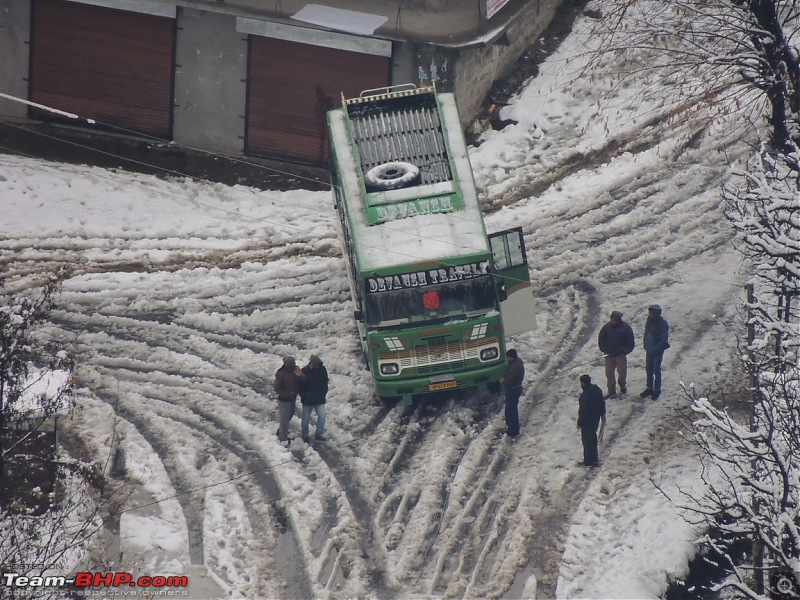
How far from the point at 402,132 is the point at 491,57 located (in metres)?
7.45

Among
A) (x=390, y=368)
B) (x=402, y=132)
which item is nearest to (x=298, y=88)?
(x=402, y=132)

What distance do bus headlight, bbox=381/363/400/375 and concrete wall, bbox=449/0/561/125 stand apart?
30.1ft

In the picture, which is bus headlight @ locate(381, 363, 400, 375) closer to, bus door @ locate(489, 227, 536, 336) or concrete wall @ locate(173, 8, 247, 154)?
bus door @ locate(489, 227, 536, 336)

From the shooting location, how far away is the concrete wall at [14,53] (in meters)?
25.8

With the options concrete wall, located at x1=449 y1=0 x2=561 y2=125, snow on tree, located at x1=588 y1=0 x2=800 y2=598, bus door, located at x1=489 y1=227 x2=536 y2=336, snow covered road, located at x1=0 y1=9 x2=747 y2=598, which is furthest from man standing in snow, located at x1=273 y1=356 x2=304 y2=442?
concrete wall, located at x1=449 y1=0 x2=561 y2=125

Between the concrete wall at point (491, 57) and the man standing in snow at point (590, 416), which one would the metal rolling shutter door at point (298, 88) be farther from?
the man standing in snow at point (590, 416)

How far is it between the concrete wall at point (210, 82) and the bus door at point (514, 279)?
9.74 meters

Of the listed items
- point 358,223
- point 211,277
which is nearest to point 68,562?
point 358,223

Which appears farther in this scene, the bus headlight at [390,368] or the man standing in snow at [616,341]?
the man standing in snow at [616,341]

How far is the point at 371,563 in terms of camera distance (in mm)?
14875

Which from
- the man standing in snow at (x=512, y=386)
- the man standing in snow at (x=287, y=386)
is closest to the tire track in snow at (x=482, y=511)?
the man standing in snow at (x=512, y=386)

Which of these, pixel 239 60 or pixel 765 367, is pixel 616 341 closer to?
pixel 765 367

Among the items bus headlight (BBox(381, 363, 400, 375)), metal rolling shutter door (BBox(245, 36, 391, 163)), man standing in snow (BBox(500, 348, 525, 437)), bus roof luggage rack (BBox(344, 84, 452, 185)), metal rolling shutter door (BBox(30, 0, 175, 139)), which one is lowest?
man standing in snow (BBox(500, 348, 525, 437))

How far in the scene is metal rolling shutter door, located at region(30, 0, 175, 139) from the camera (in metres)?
25.4
